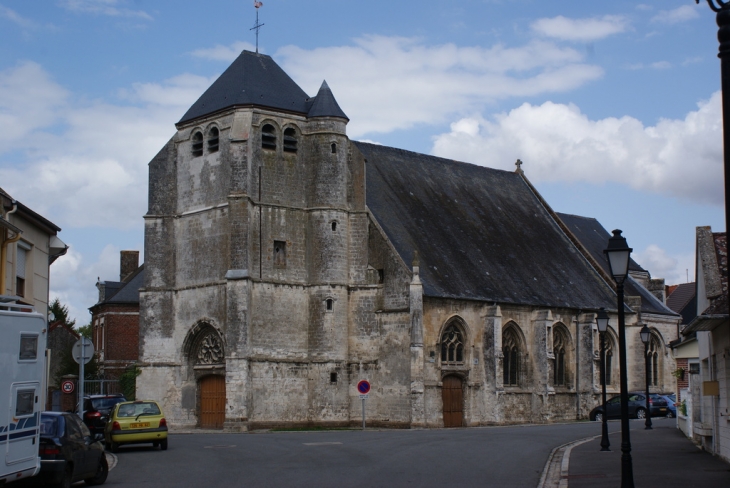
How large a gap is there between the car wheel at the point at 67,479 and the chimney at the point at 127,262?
47.1 meters

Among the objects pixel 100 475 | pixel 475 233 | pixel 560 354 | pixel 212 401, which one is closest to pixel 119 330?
pixel 212 401

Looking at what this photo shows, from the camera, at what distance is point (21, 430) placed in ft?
46.8

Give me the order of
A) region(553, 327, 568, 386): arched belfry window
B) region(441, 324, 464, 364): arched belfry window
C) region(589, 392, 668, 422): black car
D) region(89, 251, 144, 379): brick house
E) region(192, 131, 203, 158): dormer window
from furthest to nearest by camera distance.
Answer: region(89, 251, 144, 379): brick house, region(553, 327, 568, 386): arched belfry window, region(589, 392, 668, 422): black car, region(192, 131, 203, 158): dormer window, region(441, 324, 464, 364): arched belfry window

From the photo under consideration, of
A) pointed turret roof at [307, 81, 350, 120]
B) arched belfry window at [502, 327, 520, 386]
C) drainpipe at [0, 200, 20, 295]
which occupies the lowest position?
arched belfry window at [502, 327, 520, 386]

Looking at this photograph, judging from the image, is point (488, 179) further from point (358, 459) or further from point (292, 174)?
point (358, 459)

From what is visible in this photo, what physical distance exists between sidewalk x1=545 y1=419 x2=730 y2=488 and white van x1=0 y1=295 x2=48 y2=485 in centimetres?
824

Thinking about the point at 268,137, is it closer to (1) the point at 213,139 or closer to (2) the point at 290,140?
(2) the point at 290,140

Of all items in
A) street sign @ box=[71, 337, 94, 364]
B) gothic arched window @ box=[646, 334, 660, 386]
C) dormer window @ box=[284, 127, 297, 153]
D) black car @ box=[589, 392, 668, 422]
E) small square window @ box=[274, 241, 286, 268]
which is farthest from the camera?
gothic arched window @ box=[646, 334, 660, 386]

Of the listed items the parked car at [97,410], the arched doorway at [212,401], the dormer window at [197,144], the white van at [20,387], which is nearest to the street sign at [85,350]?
the white van at [20,387]

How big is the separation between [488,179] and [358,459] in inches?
1285

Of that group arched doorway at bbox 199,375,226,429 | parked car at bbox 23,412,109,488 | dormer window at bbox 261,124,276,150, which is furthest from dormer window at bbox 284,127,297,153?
parked car at bbox 23,412,109,488

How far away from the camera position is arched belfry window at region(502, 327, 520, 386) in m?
42.8

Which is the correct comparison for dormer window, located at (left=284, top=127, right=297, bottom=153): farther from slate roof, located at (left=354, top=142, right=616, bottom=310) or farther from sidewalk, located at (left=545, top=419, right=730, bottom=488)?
sidewalk, located at (left=545, top=419, right=730, bottom=488)

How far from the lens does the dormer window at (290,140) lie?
38.9 m
